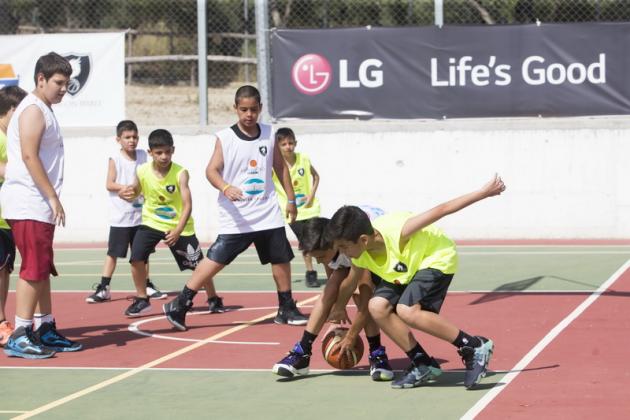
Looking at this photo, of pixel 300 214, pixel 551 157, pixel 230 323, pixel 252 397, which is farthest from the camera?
pixel 551 157

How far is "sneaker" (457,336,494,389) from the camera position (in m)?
7.64

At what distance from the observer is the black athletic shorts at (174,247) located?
12000 millimetres

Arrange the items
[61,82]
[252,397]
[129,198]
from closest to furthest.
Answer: [252,397]
[61,82]
[129,198]

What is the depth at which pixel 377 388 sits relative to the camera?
7918mm

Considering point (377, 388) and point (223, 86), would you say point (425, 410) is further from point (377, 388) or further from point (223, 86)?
point (223, 86)

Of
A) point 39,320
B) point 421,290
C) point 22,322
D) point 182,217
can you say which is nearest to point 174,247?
point 182,217

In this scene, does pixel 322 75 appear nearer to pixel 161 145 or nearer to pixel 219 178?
pixel 161 145

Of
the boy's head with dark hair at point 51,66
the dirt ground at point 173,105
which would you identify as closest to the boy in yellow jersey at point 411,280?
the boy's head with dark hair at point 51,66

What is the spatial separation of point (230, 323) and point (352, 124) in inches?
345

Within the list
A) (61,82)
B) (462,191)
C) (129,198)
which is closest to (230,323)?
(129,198)

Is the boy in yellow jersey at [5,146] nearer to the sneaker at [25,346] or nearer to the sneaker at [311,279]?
the sneaker at [25,346]

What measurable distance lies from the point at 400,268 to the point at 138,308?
4546 mm

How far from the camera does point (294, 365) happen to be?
8.24 metres

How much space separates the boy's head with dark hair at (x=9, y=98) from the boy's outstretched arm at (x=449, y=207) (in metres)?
4.00
